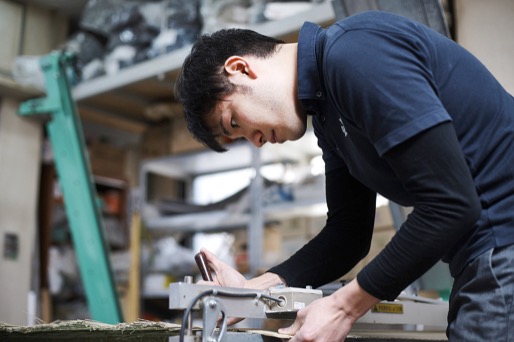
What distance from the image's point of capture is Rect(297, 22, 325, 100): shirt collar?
1101 mm

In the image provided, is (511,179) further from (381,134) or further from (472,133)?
(381,134)

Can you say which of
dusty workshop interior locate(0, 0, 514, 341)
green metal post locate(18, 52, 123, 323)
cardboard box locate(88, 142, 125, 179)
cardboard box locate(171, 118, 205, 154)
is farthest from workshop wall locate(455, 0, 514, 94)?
cardboard box locate(88, 142, 125, 179)

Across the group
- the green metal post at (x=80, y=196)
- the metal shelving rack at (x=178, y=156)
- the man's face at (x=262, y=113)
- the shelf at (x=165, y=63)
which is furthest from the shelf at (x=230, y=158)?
the man's face at (x=262, y=113)

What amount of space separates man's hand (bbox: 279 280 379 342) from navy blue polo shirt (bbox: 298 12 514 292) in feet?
0.61

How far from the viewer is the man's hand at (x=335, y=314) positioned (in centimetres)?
99

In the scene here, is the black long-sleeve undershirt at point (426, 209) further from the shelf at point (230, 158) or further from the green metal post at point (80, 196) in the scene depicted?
Result: the shelf at point (230, 158)

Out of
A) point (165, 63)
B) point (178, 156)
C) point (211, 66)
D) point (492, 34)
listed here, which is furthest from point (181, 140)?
point (211, 66)

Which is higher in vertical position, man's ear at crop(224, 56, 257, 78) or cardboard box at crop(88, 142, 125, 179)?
cardboard box at crop(88, 142, 125, 179)

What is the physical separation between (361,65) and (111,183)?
359cm

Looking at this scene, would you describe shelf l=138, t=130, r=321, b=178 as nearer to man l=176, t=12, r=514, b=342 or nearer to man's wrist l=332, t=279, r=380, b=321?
man l=176, t=12, r=514, b=342

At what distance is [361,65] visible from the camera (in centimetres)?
96

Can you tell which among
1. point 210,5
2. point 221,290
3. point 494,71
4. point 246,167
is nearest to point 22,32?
point 210,5

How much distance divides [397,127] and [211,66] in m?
0.39

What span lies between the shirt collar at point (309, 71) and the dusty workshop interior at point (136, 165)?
0.65 meters
